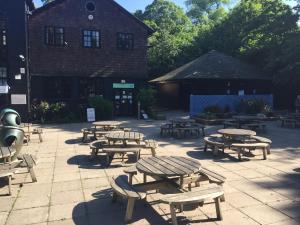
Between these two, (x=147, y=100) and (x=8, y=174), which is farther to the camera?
(x=147, y=100)

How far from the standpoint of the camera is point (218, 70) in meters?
22.6

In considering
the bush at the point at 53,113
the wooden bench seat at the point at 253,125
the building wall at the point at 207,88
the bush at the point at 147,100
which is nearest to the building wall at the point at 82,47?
the bush at the point at 147,100

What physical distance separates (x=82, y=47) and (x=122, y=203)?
54.6 feet

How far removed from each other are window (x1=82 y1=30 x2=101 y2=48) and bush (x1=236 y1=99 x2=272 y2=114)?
10.1 meters

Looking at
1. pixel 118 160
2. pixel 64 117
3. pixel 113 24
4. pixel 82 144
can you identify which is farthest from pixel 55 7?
pixel 118 160

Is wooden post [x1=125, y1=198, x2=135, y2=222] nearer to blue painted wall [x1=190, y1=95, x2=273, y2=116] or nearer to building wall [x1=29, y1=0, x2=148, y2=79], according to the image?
blue painted wall [x1=190, y1=95, x2=273, y2=116]

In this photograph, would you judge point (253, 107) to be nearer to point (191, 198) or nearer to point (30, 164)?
point (30, 164)

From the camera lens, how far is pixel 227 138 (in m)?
9.82

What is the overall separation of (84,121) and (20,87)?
4.18 metres

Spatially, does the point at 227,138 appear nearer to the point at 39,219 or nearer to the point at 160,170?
the point at 160,170

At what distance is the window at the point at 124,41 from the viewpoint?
834 inches

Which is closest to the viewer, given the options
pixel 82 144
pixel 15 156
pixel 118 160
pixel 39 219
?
pixel 39 219

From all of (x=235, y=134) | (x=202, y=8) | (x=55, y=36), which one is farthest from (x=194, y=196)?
(x=202, y=8)

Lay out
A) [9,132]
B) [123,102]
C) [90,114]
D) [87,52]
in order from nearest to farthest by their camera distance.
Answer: [9,132], [90,114], [87,52], [123,102]
